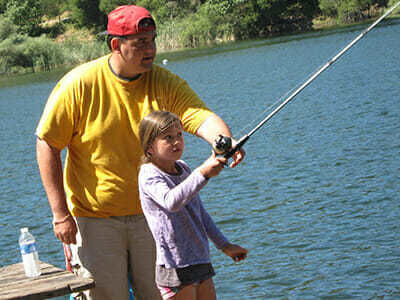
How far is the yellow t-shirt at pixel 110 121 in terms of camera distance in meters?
3.49

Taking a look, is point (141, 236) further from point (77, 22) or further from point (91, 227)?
point (77, 22)

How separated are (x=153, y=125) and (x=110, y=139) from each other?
0.45 meters

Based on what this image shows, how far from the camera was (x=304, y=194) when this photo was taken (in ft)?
29.9

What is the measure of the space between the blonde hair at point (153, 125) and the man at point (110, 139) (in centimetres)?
30

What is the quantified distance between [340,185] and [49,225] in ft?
12.9

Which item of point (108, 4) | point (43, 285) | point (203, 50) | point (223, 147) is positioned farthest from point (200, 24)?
point (223, 147)

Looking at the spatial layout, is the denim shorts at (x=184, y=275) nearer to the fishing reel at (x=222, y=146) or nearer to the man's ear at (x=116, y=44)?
the fishing reel at (x=222, y=146)

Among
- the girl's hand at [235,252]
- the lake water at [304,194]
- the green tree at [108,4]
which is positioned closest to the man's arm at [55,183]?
the girl's hand at [235,252]

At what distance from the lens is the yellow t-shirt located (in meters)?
3.49

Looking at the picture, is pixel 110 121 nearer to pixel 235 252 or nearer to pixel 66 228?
pixel 66 228

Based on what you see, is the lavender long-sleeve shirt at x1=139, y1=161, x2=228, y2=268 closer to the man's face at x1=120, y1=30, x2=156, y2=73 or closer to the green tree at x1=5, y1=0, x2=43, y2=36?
the man's face at x1=120, y1=30, x2=156, y2=73

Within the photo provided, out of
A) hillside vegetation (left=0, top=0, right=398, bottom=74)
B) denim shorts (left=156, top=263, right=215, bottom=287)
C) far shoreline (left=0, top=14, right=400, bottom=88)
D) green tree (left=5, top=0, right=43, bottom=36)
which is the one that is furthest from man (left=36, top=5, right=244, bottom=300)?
green tree (left=5, top=0, right=43, bottom=36)

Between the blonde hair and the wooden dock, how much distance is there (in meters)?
0.69

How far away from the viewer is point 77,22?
254 feet
